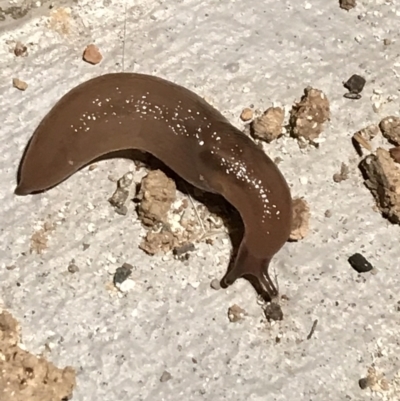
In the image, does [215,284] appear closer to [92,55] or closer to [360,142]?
[360,142]

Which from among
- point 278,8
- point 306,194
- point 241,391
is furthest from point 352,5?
point 241,391

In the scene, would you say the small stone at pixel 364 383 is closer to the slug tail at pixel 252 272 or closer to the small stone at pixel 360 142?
the slug tail at pixel 252 272

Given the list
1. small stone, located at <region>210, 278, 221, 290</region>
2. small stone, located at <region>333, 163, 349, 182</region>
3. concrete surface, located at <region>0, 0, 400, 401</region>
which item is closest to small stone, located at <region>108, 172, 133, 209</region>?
concrete surface, located at <region>0, 0, 400, 401</region>

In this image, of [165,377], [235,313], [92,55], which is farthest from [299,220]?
[92,55]

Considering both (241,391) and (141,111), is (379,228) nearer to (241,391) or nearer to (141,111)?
(241,391)

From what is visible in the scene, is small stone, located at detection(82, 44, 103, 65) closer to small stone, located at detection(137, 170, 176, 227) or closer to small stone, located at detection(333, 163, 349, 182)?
small stone, located at detection(137, 170, 176, 227)
